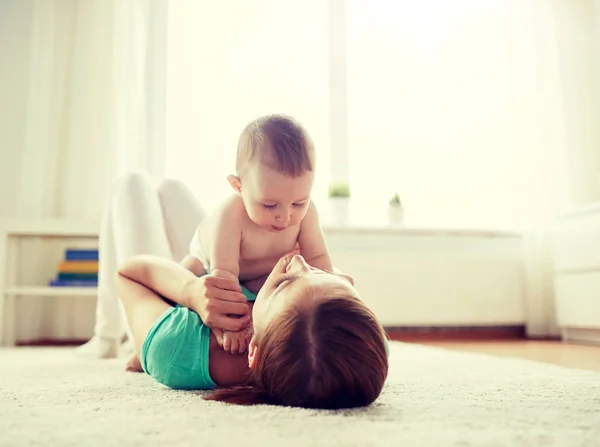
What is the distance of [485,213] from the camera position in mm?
3514

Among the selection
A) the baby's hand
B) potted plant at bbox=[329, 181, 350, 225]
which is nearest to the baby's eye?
the baby's hand

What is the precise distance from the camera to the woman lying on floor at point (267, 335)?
0.74 meters

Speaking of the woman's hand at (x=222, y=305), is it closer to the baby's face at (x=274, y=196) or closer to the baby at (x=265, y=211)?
the baby at (x=265, y=211)

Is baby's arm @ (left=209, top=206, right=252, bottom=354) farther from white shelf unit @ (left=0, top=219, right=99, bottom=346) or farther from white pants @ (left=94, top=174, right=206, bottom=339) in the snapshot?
white shelf unit @ (left=0, top=219, right=99, bottom=346)

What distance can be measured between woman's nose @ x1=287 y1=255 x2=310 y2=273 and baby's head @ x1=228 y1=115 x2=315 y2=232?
0.22 m

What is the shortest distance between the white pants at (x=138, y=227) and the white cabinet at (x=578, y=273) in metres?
1.96

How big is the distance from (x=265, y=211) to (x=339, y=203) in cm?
216

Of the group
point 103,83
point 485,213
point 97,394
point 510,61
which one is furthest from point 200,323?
point 510,61

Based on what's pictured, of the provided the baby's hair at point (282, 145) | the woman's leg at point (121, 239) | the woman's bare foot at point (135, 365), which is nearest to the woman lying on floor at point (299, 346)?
the baby's hair at point (282, 145)

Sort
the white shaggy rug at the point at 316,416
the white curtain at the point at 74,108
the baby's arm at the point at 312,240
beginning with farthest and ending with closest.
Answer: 1. the white curtain at the point at 74,108
2. the baby's arm at the point at 312,240
3. the white shaggy rug at the point at 316,416

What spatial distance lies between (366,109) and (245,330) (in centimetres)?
277

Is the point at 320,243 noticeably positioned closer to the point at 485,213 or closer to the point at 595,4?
the point at 485,213

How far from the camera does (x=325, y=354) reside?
2.35 feet

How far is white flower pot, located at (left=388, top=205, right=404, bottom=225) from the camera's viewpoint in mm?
3293
